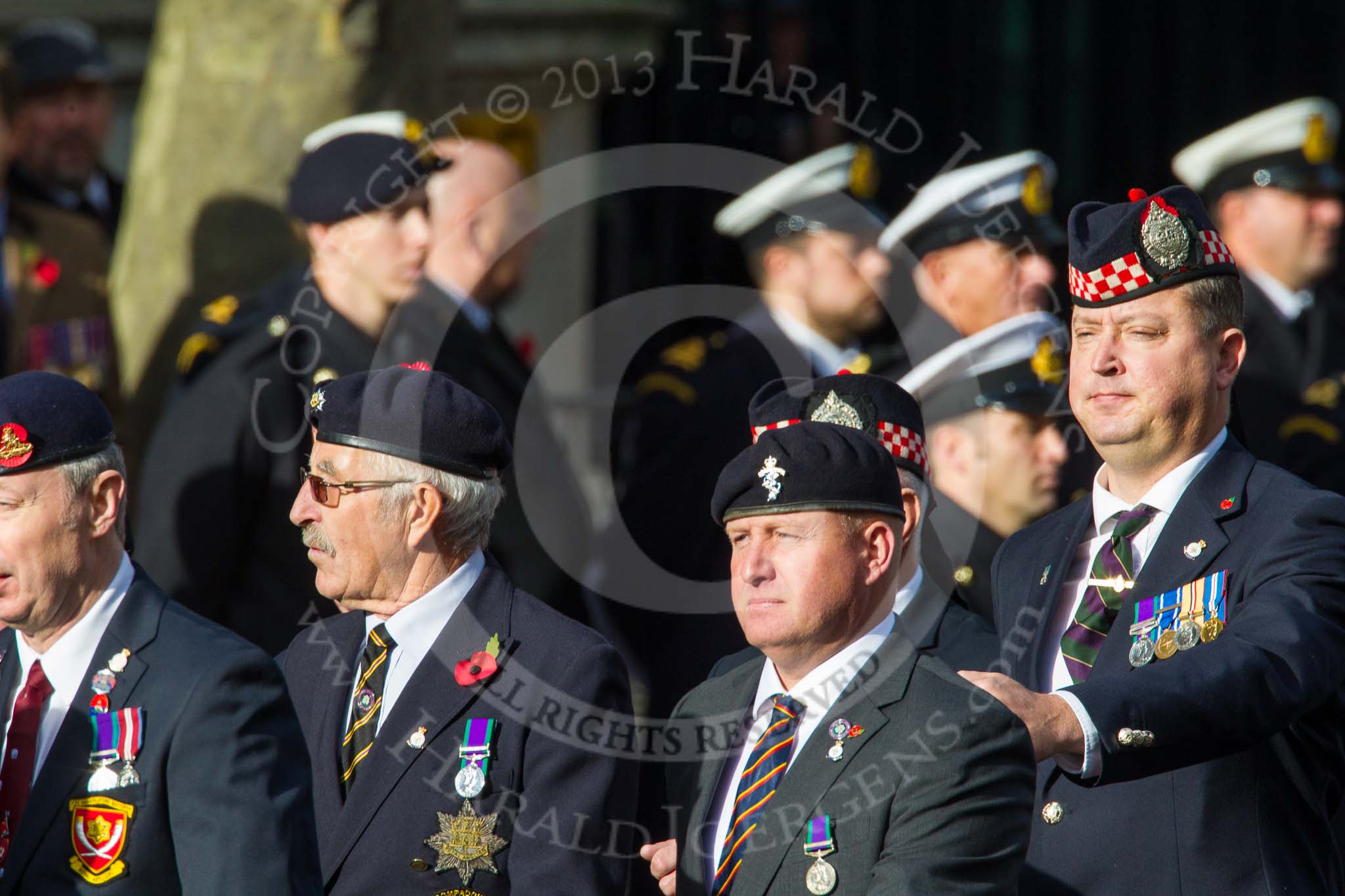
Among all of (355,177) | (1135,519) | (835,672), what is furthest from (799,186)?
(835,672)

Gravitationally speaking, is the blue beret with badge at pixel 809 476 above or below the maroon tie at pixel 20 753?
above

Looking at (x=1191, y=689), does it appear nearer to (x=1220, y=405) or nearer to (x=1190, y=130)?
(x=1220, y=405)

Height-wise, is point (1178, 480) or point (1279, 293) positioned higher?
point (1279, 293)

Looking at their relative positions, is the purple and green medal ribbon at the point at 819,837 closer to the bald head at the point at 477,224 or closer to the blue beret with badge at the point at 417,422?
the blue beret with badge at the point at 417,422

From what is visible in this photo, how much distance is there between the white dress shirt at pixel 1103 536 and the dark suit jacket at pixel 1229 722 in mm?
21

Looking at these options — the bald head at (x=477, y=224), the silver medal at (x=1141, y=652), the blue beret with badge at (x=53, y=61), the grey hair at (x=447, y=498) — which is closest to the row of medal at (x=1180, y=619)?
the silver medal at (x=1141, y=652)

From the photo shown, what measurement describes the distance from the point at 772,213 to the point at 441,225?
122 centimetres

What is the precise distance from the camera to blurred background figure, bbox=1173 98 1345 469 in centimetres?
681

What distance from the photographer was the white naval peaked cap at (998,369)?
17.1ft

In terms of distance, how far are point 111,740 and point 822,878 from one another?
1.28 metres

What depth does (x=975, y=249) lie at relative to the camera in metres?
6.30

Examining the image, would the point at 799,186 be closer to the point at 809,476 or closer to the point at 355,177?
the point at 355,177

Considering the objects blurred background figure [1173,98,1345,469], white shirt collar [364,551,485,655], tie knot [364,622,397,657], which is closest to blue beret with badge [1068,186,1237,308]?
white shirt collar [364,551,485,655]

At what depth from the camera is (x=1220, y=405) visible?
371 centimetres
